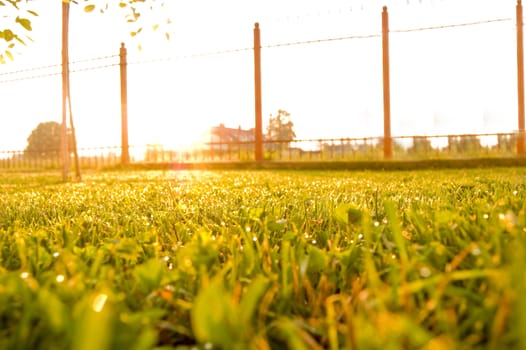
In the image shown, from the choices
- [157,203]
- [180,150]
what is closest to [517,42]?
[180,150]

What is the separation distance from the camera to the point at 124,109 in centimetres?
1359

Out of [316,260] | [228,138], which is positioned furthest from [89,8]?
[228,138]

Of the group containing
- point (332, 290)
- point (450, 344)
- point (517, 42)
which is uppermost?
point (517, 42)

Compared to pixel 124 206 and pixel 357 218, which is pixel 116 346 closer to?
pixel 357 218

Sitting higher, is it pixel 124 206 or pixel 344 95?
pixel 344 95

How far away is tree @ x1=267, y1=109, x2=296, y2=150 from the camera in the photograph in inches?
474

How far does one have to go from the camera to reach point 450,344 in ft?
1.38

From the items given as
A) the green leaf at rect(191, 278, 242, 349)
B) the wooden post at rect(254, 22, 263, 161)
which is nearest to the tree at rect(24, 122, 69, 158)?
the wooden post at rect(254, 22, 263, 161)

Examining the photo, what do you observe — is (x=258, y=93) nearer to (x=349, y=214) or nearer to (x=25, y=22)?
(x=25, y=22)

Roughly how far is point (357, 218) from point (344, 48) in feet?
35.4

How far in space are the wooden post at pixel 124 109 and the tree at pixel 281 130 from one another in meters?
4.34

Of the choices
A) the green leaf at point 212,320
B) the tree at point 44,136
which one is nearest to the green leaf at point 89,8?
the green leaf at point 212,320

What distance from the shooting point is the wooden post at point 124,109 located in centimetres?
1348

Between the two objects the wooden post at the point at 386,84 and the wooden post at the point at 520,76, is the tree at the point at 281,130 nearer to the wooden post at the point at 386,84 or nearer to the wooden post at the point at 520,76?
the wooden post at the point at 386,84
